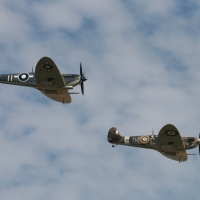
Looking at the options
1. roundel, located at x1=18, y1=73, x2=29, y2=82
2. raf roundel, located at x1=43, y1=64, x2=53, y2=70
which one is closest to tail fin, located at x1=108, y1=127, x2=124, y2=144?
raf roundel, located at x1=43, y1=64, x2=53, y2=70

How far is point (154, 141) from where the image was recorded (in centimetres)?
5991

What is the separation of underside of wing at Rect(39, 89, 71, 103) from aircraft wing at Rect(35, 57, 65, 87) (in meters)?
1.62

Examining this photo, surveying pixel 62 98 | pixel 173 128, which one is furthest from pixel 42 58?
pixel 173 128

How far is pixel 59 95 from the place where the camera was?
64938mm

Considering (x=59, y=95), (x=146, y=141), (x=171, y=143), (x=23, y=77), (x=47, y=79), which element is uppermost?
(x=23, y=77)

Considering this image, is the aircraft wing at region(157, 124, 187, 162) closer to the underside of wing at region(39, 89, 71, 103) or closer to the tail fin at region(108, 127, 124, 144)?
the tail fin at region(108, 127, 124, 144)

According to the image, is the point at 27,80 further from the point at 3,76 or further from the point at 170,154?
the point at 170,154

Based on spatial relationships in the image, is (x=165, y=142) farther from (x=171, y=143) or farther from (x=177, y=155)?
(x=177, y=155)

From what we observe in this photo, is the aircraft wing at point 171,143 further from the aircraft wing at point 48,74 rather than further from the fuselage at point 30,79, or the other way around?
the aircraft wing at point 48,74

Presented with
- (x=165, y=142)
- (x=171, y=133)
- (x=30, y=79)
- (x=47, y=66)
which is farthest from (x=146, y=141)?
(x=30, y=79)

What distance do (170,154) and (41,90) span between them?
42.2 ft

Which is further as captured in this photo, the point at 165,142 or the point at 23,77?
the point at 23,77

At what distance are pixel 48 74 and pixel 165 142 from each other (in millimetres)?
11574

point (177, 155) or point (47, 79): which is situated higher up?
point (47, 79)
